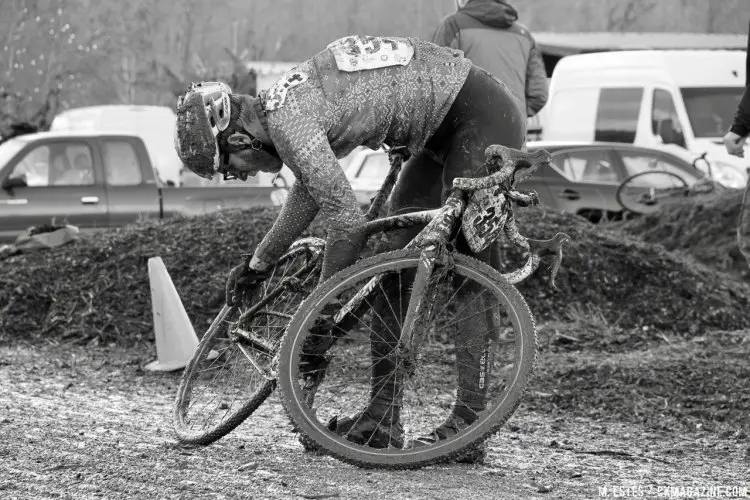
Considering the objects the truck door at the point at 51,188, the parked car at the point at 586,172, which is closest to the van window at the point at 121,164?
the truck door at the point at 51,188

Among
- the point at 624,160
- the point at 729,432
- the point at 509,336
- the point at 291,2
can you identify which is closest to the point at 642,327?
the point at 509,336

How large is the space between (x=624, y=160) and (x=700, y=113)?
9.16ft

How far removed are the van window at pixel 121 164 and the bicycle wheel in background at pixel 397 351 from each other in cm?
1046

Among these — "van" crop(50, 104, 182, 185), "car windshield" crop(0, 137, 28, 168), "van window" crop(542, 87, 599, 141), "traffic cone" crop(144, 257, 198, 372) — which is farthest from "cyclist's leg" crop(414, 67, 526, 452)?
"van" crop(50, 104, 182, 185)

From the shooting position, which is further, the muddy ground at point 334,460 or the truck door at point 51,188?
A: the truck door at point 51,188

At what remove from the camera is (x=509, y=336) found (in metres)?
9.20

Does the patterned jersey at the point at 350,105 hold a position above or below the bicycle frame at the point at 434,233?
above

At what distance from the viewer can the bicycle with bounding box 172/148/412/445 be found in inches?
218

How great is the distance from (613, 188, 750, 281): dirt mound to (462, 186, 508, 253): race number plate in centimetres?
711

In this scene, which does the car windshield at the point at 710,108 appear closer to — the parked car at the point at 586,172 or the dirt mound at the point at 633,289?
the parked car at the point at 586,172

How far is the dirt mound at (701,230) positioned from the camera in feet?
39.6

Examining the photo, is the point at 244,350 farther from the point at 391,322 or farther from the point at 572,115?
the point at 572,115

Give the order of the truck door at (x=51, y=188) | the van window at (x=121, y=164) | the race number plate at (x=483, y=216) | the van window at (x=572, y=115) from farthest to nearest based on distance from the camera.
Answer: the van window at (x=572, y=115), the van window at (x=121, y=164), the truck door at (x=51, y=188), the race number plate at (x=483, y=216)

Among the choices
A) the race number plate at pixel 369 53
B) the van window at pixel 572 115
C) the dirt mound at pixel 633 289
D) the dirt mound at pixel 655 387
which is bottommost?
the van window at pixel 572 115
